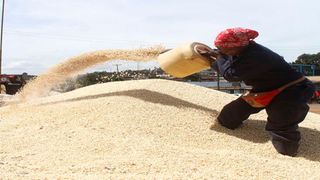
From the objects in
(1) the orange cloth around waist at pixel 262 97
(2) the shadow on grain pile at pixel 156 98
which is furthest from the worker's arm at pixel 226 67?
(2) the shadow on grain pile at pixel 156 98

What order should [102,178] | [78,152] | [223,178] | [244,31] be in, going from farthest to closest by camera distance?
[244,31] → [78,152] → [223,178] → [102,178]

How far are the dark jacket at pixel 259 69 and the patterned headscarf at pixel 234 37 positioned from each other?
70 millimetres

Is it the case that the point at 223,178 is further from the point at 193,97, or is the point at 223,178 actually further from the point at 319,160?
the point at 193,97

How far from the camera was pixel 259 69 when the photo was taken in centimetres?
436

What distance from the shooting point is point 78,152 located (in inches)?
153

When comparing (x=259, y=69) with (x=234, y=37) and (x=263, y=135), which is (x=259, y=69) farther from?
(x=263, y=135)

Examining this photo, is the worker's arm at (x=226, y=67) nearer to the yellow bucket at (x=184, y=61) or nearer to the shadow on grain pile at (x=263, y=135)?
the yellow bucket at (x=184, y=61)

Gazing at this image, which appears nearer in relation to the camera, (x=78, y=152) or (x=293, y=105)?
(x=78, y=152)

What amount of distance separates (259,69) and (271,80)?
19 cm

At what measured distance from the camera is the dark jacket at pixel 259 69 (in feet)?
14.3

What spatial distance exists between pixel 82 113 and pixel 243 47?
1.79 m

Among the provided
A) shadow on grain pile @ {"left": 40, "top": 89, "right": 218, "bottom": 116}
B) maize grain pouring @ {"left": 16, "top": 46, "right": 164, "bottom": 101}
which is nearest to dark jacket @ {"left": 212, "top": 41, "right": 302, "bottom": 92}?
shadow on grain pile @ {"left": 40, "top": 89, "right": 218, "bottom": 116}

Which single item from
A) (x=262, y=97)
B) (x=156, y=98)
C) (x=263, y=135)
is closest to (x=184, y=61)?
(x=156, y=98)

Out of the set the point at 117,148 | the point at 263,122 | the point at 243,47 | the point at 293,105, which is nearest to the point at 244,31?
the point at 243,47
